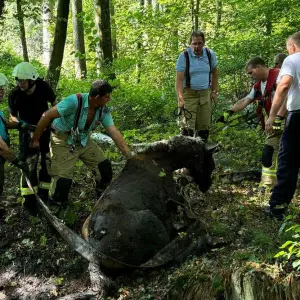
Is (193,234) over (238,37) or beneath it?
beneath

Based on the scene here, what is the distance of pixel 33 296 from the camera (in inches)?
168

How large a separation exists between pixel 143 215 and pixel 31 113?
7.94ft

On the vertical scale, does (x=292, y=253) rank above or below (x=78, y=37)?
below

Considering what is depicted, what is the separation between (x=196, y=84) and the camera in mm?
6820

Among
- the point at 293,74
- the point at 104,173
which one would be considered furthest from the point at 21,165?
the point at 293,74

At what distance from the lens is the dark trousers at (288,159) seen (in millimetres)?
4633

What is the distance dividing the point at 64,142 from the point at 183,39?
10.3 metres

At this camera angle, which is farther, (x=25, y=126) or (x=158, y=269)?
(x=25, y=126)

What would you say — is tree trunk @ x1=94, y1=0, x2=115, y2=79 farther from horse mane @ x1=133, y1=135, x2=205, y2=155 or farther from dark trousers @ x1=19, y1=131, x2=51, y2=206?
horse mane @ x1=133, y1=135, x2=205, y2=155

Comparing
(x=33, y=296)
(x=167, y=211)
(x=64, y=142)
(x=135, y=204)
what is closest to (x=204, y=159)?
(x=167, y=211)

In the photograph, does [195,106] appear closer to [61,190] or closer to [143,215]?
[61,190]

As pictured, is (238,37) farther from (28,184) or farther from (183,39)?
(28,184)

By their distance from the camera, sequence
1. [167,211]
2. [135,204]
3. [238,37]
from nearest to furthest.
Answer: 1. [135,204]
2. [167,211]
3. [238,37]

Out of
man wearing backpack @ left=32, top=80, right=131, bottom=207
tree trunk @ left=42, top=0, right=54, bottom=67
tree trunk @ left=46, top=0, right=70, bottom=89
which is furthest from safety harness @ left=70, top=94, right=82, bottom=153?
tree trunk @ left=46, top=0, right=70, bottom=89
